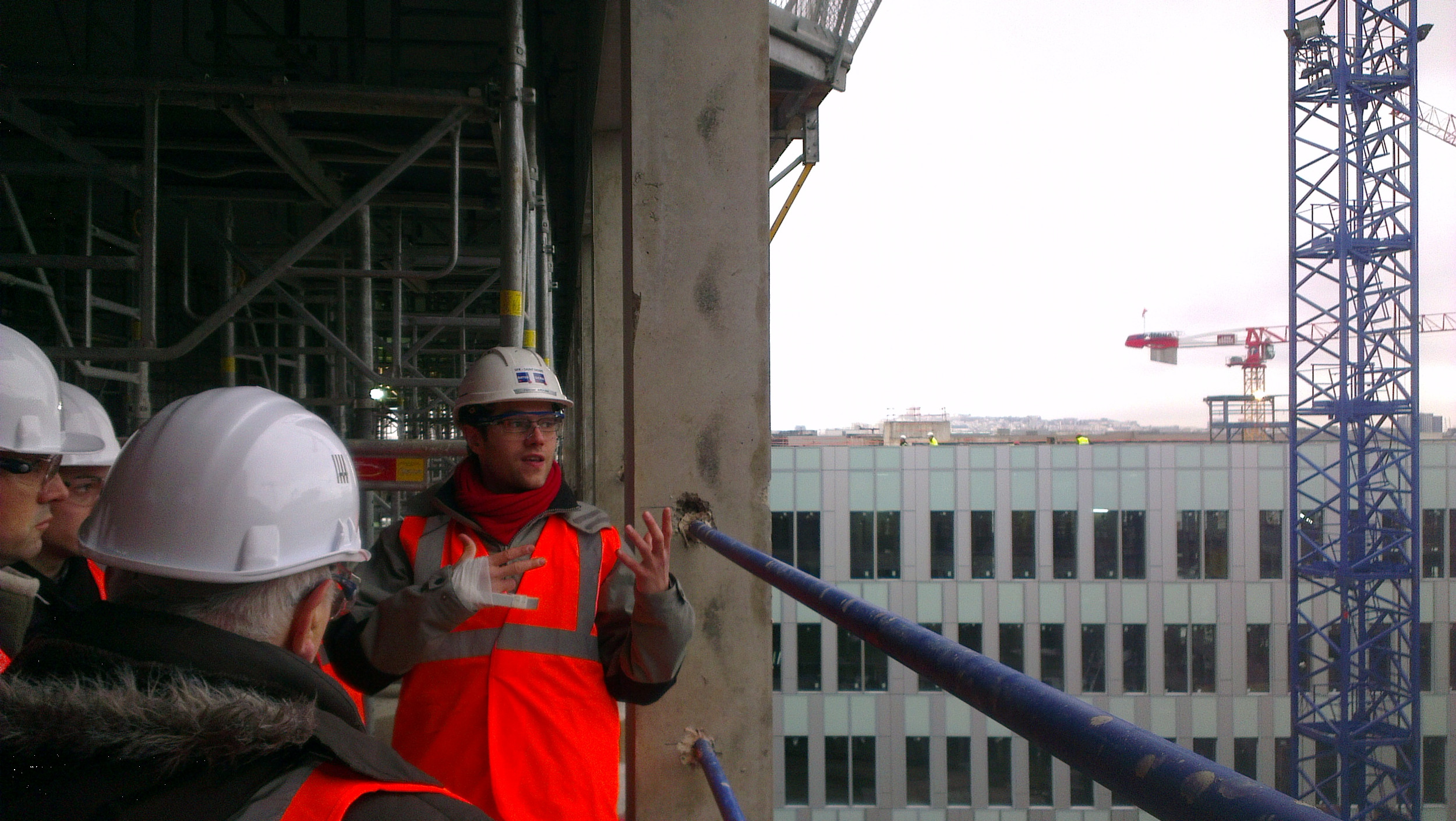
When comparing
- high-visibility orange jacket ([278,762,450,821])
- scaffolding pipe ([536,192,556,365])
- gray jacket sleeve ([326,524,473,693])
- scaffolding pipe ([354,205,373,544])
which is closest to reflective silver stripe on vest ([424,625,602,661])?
gray jacket sleeve ([326,524,473,693])

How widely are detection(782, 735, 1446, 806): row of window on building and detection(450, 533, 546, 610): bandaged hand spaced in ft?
71.7

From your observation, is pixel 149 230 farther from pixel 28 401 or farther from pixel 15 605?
pixel 15 605

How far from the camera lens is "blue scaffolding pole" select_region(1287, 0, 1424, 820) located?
21.9m

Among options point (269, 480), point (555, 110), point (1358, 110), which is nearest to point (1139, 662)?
point (1358, 110)

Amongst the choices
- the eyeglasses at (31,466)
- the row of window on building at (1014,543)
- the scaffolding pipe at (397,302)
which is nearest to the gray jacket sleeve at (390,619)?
the eyeglasses at (31,466)

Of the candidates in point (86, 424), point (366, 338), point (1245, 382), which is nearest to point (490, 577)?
point (86, 424)

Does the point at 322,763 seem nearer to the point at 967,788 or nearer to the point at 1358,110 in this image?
the point at 967,788

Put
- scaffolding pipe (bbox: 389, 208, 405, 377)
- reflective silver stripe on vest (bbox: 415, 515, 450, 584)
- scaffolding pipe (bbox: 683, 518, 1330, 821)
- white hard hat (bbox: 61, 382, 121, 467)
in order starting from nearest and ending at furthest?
scaffolding pipe (bbox: 683, 518, 1330, 821), reflective silver stripe on vest (bbox: 415, 515, 450, 584), white hard hat (bbox: 61, 382, 121, 467), scaffolding pipe (bbox: 389, 208, 405, 377)

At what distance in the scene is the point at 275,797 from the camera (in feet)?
2.83

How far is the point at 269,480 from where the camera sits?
1.22m

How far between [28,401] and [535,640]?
1393 mm

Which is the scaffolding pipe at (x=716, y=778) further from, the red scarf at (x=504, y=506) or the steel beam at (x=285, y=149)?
the steel beam at (x=285, y=149)

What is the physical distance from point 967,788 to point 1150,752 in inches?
951

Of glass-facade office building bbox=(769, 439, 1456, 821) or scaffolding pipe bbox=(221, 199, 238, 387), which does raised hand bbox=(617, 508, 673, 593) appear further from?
glass-facade office building bbox=(769, 439, 1456, 821)
